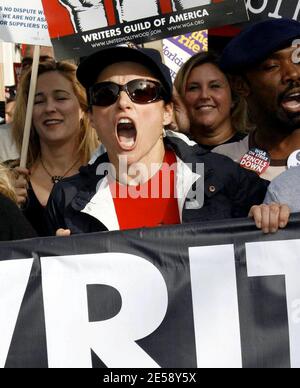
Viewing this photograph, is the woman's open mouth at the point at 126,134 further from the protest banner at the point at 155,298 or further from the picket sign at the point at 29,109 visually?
the picket sign at the point at 29,109

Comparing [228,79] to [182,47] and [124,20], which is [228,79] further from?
[182,47]

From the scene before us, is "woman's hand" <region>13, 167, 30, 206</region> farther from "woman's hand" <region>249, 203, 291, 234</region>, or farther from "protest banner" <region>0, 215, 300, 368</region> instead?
"woman's hand" <region>249, 203, 291, 234</region>

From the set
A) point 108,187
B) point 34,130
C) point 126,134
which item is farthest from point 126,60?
point 34,130

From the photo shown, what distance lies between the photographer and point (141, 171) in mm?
5035

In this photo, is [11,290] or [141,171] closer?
[11,290]

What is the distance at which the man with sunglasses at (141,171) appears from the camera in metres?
4.91

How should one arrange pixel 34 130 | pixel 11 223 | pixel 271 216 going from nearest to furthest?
1. pixel 271 216
2. pixel 11 223
3. pixel 34 130

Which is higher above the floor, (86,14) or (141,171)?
(86,14)

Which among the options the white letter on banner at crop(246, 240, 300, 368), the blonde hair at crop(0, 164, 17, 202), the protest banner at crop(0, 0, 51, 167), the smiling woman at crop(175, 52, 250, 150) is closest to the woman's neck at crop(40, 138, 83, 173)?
the protest banner at crop(0, 0, 51, 167)

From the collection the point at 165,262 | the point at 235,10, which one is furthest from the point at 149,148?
the point at 235,10

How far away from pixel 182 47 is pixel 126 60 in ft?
6.44

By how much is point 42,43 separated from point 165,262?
2.04 metres

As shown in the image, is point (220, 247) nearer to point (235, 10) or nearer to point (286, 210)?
point (286, 210)

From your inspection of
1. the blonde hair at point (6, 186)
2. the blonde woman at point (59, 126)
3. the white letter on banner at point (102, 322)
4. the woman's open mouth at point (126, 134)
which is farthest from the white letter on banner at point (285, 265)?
the blonde woman at point (59, 126)
